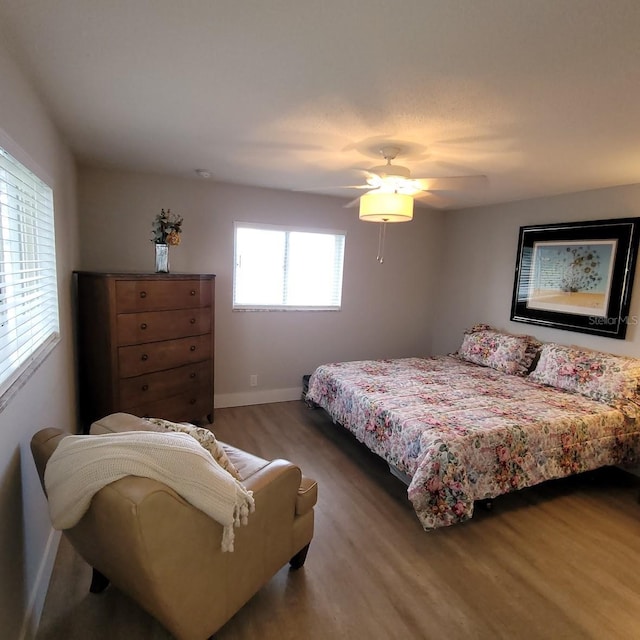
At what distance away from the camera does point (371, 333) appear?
4.69 m

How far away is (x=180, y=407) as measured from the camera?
10.8ft

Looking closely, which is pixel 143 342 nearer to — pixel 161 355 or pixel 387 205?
pixel 161 355

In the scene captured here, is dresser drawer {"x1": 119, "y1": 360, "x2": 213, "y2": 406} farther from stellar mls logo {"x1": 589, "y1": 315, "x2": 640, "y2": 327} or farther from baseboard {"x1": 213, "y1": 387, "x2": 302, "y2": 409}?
stellar mls logo {"x1": 589, "y1": 315, "x2": 640, "y2": 327}

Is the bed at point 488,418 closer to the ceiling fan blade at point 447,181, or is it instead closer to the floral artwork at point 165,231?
the ceiling fan blade at point 447,181

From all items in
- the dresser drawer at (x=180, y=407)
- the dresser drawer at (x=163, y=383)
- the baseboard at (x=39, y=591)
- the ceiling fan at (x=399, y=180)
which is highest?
the ceiling fan at (x=399, y=180)

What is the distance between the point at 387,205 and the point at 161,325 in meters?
1.92

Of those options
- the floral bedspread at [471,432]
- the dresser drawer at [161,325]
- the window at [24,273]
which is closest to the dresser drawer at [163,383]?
the dresser drawer at [161,325]

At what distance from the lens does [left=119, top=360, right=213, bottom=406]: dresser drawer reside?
2.93 m

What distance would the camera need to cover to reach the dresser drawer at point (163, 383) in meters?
2.93

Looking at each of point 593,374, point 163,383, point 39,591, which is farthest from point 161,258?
point 593,374

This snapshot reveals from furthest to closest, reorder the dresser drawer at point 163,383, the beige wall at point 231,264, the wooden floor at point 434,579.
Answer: the beige wall at point 231,264
the dresser drawer at point 163,383
the wooden floor at point 434,579

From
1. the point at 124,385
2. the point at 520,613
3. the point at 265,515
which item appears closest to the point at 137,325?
the point at 124,385

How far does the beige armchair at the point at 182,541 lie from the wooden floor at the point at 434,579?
185mm

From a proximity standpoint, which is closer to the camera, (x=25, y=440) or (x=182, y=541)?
(x=182, y=541)
